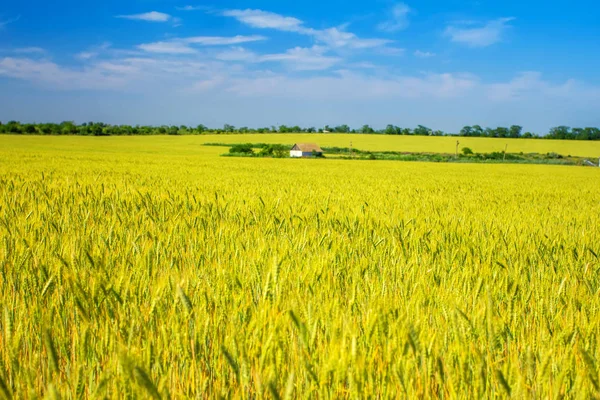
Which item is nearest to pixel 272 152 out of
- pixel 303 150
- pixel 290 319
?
pixel 303 150

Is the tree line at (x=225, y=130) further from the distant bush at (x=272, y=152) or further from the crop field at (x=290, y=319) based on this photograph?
the crop field at (x=290, y=319)

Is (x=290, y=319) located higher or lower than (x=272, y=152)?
lower

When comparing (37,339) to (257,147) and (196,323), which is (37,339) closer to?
(196,323)

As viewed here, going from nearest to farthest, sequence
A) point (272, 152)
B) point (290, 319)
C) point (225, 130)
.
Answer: point (290, 319) < point (272, 152) < point (225, 130)

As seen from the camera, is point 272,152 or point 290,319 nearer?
point 290,319

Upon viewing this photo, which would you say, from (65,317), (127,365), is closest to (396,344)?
(127,365)

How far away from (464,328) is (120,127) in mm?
100104

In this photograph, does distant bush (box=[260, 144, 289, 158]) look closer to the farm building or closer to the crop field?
the farm building

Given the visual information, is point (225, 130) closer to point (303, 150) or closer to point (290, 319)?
point (303, 150)

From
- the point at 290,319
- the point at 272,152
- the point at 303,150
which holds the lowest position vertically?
the point at 290,319

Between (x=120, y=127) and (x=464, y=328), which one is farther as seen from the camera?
(x=120, y=127)

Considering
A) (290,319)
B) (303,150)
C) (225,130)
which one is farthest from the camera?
(225,130)

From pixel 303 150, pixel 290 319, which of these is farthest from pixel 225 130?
pixel 290 319

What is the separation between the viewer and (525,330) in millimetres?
1840
